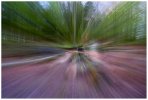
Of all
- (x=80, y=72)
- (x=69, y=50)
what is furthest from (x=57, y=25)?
(x=80, y=72)

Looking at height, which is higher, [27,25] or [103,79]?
[27,25]

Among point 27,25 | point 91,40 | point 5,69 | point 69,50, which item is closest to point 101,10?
point 91,40

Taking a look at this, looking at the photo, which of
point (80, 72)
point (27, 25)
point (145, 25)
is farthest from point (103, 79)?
point (27, 25)

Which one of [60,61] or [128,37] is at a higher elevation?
[128,37]

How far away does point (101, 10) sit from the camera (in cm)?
135

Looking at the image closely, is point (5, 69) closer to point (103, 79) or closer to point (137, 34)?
point (103, 79)

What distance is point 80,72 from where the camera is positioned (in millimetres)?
1339

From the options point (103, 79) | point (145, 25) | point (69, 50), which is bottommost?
point (103, 79)

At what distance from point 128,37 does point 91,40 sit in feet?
0.64

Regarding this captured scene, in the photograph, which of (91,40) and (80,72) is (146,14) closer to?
(91,40)

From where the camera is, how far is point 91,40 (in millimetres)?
1348

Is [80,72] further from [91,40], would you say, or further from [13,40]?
[13,40]

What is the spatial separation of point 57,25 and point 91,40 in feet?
0.65

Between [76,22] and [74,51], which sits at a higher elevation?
[76,22]
